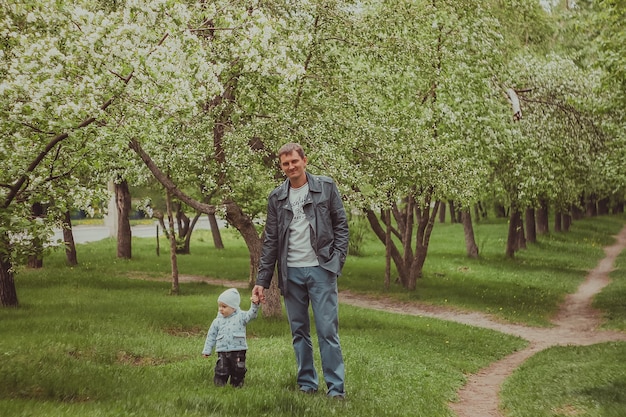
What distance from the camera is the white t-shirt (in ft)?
24.5

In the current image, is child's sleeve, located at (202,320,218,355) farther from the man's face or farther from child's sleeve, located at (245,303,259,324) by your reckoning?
the man's face

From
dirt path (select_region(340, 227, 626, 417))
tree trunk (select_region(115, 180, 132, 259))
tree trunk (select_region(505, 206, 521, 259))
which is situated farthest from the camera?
tree trunk (select_region(505, 206, 521, 259))

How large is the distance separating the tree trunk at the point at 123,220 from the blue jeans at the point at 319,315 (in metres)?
22.4

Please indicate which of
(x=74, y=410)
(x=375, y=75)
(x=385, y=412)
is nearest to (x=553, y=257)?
(x=375, y=75)

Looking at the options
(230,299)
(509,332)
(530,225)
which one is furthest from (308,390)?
(530,225)

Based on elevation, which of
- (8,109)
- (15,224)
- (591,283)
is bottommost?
(591,283)

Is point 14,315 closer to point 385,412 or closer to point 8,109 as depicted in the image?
point 8,109

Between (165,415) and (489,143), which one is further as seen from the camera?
(489,143)

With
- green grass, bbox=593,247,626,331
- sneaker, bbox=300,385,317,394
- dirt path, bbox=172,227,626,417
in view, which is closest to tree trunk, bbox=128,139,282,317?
dirt path, bbox=172,227,626,417

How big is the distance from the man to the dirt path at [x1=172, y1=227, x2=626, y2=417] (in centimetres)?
306

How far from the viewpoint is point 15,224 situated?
27.5 feet

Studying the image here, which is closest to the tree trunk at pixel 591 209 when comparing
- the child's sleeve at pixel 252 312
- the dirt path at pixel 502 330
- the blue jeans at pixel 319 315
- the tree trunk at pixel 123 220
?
the dirt path at pixel 502 330

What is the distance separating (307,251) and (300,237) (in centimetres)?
16

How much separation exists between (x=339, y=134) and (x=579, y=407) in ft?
26.9
